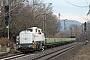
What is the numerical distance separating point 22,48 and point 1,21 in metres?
21.9

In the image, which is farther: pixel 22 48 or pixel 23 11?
pixel 23 11

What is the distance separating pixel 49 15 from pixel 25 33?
57713 millimetres

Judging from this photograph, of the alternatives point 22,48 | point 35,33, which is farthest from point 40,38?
point 22,48

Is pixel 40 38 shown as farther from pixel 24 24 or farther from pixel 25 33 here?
pixel 24 24

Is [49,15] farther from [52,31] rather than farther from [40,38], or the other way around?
[40,38]

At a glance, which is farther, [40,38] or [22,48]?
[40,38]

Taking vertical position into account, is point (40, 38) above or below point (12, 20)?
below

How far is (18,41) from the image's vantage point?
33.7 meters

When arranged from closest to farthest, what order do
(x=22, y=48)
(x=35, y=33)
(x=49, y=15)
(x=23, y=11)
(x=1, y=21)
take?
(x=22, y=48) → (x=35, y=33) → (x=1, y=21) → (x=23, y=11) → (x=49, y=15)

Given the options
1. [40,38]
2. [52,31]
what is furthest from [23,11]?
[52,31]

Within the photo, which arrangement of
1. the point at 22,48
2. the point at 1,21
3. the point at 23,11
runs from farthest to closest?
the point at 23,11
the point at 1,21
the point at 22,48

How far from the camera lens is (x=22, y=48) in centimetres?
3262

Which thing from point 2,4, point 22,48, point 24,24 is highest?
point 2,4

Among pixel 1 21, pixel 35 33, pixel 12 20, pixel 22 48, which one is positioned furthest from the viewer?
pixel 12 20
